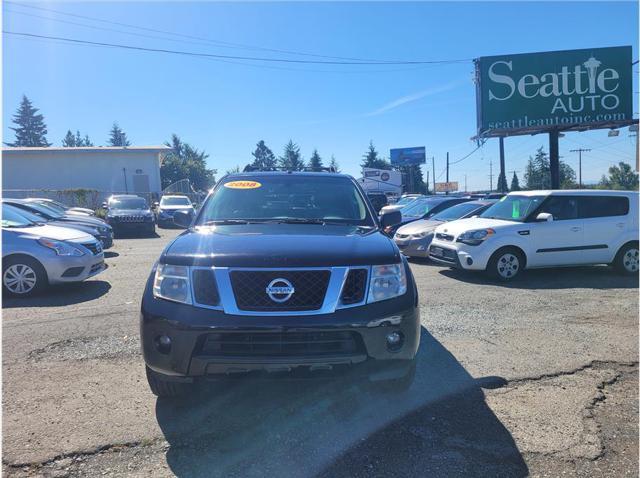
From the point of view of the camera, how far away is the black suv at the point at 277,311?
270 centimetres

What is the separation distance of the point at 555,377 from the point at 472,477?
179cm

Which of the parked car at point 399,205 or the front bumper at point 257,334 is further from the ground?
the parked car at point 399,205

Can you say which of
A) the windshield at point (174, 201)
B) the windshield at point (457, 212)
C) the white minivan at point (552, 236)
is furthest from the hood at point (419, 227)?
the windshield at point (174, 201)

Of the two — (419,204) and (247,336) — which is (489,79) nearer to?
(419,204)

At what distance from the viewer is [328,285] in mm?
2828

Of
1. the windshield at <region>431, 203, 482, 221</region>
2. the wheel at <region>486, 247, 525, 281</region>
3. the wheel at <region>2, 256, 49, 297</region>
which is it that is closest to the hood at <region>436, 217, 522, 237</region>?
the wheel at <region>486, 247, 525, 281</region>

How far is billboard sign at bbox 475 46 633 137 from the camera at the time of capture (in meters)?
20.5

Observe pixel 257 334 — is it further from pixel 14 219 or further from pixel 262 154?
pixel 262 154

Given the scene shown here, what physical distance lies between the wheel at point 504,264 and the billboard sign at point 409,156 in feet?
174

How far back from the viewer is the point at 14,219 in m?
7.40

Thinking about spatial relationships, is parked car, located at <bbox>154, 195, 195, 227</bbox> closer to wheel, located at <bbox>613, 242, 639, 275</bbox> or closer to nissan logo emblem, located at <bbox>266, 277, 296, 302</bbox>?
wheel, located at <bbox>613, 242, 639, 275</bbox>

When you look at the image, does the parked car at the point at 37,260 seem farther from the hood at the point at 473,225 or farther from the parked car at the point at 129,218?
the parked car at the point at 129,218

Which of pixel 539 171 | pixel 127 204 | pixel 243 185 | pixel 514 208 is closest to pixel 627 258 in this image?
pixel 514 208

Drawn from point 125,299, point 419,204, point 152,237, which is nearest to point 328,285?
point 125,299
